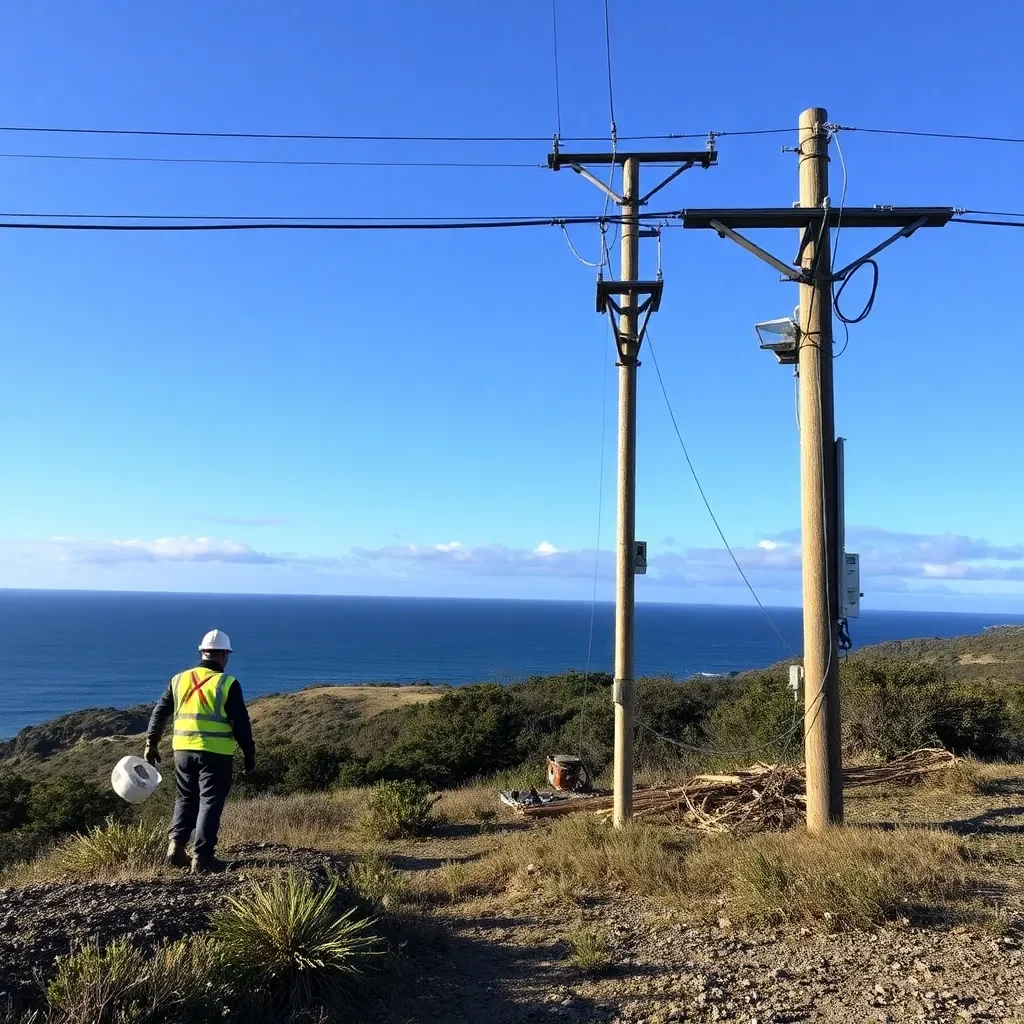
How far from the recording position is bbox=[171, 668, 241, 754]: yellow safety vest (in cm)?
645

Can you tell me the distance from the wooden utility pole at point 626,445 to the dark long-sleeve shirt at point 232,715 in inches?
138

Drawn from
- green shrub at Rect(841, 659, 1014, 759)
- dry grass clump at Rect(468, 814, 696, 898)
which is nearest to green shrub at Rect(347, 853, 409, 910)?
dry grass clump at Rect(468, 814, 696, 898)

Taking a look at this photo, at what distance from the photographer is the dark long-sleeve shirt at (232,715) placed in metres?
6.55

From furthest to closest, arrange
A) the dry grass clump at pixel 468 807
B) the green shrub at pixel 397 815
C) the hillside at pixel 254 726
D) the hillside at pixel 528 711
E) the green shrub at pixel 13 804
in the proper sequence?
the hillside at pixel 254 726, the hillside at pixel 528 711, the green shrub at pixel 13 804, the dry grass clump at pixel 468 807, the green shrub at pixel 397 815

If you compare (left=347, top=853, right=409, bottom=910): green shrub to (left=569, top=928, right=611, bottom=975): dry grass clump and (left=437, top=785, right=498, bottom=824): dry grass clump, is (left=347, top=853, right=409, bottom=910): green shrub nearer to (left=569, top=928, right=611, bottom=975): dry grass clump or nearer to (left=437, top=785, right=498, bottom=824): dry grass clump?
(left=569, top=928, right=611, bottom=975): dry grass clump

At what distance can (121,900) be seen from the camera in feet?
16.4

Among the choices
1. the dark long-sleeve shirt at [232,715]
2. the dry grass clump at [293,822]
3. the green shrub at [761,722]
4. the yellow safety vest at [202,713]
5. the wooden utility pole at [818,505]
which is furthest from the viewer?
the green shrub at [761,722]

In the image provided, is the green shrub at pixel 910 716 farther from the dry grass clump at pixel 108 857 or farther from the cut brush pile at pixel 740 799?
the dry grass clump at pixel 108 857

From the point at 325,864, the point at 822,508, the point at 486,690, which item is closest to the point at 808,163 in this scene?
the point at 822,508

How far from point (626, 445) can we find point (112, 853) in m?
5.70

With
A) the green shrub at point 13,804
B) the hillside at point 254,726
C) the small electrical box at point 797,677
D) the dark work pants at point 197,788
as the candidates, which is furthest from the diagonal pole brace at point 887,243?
the hillside at point 254,726

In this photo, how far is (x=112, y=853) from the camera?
21.7 ft

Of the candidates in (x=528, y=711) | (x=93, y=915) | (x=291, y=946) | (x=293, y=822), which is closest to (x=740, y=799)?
(x=293, y=822)

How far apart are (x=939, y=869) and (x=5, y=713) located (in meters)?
76.1
